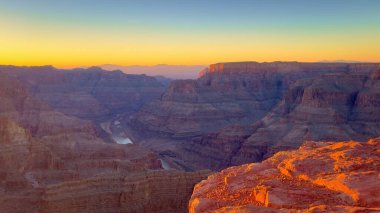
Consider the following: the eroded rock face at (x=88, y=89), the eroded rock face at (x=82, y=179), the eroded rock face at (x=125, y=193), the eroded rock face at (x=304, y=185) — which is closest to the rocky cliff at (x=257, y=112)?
the eroded rock face at (x=88, y=89)

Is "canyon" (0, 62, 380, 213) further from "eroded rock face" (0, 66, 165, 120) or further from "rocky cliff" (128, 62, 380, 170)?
"eroded rock face" (0, 66, 165, 120)

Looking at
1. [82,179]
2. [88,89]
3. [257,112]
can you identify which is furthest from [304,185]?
[88,89]

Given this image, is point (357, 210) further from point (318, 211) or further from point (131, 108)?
point (131, 108)

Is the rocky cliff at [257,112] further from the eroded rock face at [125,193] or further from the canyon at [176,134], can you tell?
the eroded rock face at [125,193]

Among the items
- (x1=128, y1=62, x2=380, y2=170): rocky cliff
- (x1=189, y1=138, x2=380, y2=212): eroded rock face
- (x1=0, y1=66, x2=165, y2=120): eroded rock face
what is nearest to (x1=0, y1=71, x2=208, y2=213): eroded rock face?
(x1=128, y1=62, x2=380, y2=170): rocky cliff

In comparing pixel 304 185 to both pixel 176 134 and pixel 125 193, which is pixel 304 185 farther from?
pixel 176 134
